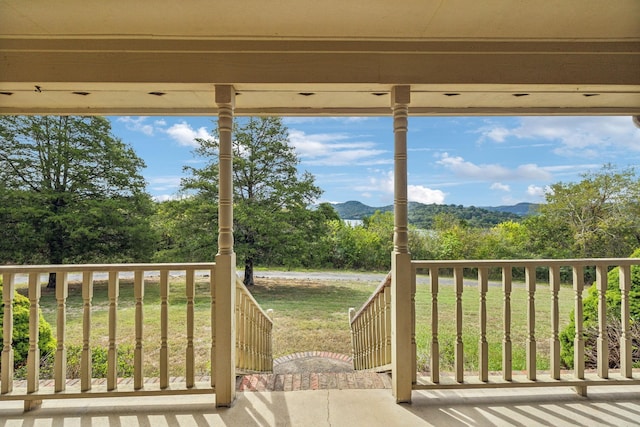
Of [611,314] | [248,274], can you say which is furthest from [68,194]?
[611,314]

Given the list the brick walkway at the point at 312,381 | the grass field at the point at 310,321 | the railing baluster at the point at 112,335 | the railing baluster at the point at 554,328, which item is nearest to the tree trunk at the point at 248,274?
the grass field at the point at 310,321

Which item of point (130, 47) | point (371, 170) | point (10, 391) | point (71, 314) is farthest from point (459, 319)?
point (71, 314)

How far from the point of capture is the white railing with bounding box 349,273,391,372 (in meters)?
2.30

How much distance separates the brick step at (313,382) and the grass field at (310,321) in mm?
1655

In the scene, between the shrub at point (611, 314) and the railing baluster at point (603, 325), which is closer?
the railing baluster at point (603, 325)

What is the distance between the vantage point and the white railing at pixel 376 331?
230 cm

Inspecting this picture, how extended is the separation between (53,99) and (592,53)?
3608 millimetres

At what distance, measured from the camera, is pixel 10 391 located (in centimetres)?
169

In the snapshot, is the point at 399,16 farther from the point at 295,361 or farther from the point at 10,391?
the point at 295,361

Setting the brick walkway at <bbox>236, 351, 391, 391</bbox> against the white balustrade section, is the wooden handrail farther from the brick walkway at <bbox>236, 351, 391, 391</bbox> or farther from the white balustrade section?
the white balustrade section

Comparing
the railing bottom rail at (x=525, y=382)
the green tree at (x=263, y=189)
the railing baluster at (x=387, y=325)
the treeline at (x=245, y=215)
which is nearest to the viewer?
the railing bottom rail at (x=525, y=382)

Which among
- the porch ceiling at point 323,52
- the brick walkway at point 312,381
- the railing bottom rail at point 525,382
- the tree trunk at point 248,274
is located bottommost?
the tree trunk at point 248,274

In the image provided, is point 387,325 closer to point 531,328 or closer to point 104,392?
point 531,328

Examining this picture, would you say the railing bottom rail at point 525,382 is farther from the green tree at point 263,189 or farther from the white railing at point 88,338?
the green tree at point 263,189
